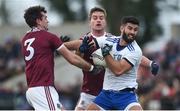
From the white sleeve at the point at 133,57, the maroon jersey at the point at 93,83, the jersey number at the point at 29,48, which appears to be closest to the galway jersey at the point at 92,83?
the maroon jersey at the point at 93,83

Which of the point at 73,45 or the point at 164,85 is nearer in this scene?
the point at 73,45

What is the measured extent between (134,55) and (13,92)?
37.7 ft

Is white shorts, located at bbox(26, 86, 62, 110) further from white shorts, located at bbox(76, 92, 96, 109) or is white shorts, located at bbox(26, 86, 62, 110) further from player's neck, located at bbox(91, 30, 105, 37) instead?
white shorts, located at bbox(76, 92, 96, 109)

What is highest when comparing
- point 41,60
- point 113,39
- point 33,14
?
point 33,14

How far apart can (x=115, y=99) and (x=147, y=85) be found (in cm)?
975

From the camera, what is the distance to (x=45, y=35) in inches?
448

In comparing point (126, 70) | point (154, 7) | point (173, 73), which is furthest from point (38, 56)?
point (154, 7)

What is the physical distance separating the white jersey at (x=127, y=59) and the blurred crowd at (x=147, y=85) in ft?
25.5

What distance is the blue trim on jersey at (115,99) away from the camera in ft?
38.6

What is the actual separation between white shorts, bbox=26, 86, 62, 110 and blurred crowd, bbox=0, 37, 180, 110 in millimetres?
8555

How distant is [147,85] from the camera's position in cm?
2147

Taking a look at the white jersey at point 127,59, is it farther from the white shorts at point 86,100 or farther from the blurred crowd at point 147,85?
the blurred crowd at point 147,85

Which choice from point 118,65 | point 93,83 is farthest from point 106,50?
point 93,83

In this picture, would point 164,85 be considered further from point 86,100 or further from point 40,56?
point 40,56
